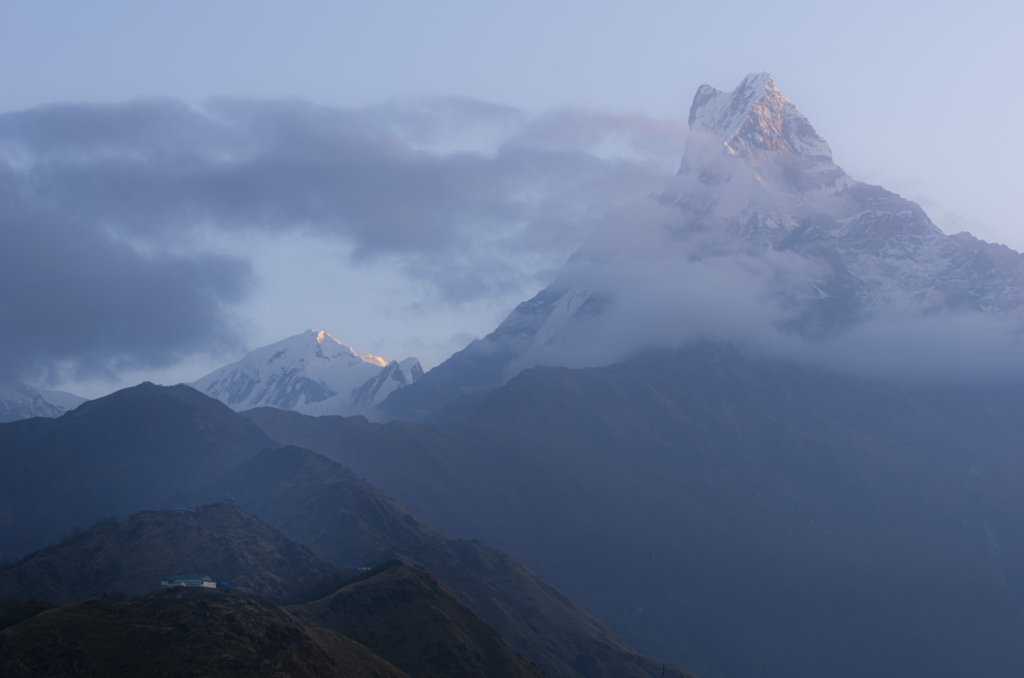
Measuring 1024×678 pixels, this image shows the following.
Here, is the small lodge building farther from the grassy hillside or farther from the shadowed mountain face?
the grassy hillside

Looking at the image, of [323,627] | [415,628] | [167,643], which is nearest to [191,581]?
[323,627]

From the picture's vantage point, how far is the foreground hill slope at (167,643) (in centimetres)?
11794

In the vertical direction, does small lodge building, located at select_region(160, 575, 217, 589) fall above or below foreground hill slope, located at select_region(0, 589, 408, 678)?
above

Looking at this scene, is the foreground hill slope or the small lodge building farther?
the small lodge building

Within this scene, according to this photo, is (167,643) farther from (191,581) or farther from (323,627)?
(191,581)

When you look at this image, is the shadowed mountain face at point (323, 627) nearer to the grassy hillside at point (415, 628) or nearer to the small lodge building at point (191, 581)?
the grassy hillside at point (415, 628)

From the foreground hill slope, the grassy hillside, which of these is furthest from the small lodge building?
the foreground hill slope

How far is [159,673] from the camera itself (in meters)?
121

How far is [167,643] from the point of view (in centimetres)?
12588

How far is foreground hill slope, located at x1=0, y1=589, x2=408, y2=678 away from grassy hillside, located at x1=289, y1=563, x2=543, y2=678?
2244 centimetres

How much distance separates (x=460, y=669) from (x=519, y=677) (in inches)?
471

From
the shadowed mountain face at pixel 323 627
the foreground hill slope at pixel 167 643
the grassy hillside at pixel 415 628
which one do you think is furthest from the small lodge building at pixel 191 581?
the foreground hill slope at pixel 167 643

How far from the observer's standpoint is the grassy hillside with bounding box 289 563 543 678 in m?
169

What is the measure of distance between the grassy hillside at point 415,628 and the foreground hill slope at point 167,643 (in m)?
22.4
